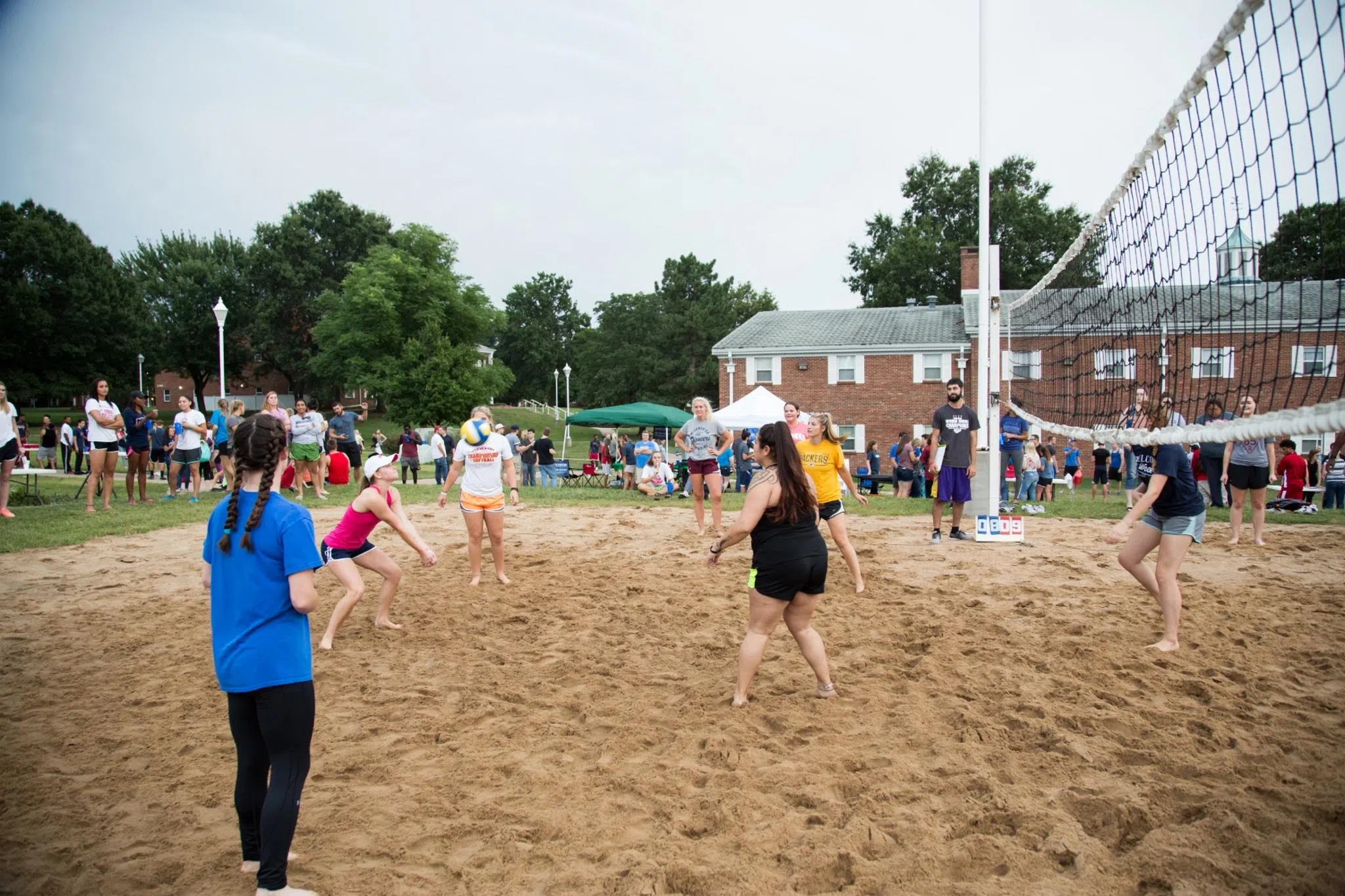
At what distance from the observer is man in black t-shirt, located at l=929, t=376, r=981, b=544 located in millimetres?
9961

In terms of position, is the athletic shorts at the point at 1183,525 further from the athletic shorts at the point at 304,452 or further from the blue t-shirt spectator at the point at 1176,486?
the athletic shorts at the point at 304,452

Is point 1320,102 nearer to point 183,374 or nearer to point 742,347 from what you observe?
point 742,347

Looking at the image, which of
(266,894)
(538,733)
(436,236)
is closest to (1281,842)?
(538,733)

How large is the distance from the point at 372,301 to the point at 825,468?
152 ft

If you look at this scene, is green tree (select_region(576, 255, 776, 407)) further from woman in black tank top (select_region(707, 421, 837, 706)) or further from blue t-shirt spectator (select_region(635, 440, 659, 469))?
woman in black tank top (select_region(707, 421, 837, 706))

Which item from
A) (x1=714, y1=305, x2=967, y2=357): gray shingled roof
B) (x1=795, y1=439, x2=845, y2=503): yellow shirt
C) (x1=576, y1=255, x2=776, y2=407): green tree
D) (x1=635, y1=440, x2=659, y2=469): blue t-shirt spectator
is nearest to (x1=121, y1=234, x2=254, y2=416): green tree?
(x1=576, y1=255, x2=776, y2=407): green tree

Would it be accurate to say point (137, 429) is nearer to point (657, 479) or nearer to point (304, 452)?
point (304, 452)

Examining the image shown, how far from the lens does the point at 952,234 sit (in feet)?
171

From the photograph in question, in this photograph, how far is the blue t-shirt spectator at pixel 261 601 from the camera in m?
3.04

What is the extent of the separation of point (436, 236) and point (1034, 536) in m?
49.1

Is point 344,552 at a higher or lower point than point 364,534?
lower

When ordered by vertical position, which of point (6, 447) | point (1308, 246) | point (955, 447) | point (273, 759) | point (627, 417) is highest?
point (627, 417)

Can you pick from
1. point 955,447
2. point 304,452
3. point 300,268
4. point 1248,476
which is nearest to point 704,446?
point 955,447

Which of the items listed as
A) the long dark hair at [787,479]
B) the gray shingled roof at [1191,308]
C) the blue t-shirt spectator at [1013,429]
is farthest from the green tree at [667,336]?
the long dark hair at [787,479]
